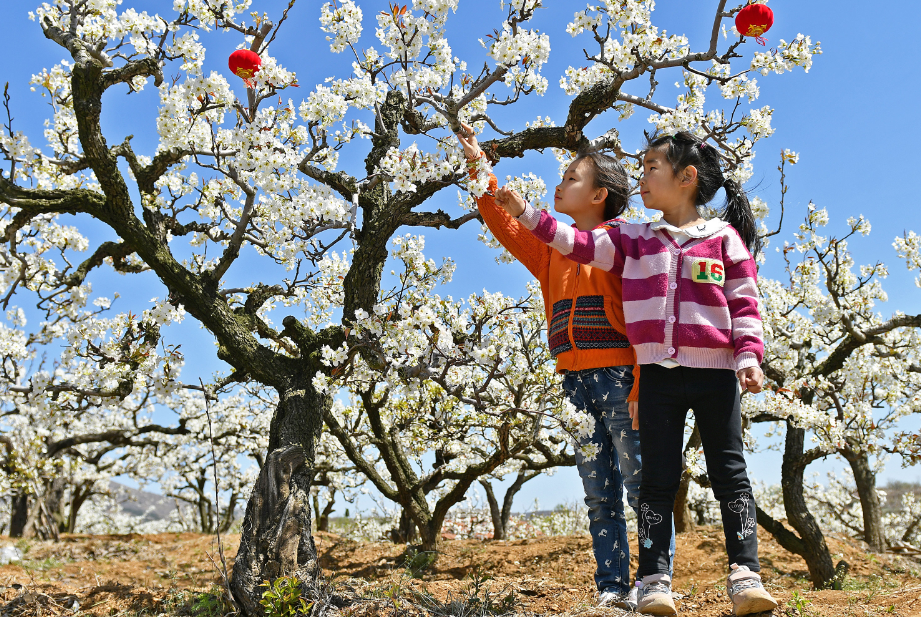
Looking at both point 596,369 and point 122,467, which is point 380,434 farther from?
point 122,467

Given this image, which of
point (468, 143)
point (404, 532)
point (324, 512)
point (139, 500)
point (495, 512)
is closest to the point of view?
point (468, 143)

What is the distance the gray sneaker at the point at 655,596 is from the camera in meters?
2.38

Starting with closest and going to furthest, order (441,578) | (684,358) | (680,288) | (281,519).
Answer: (684,358), (680,288), (281,519), (441,578)

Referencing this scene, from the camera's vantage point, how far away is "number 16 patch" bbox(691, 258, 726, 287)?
8.57ft

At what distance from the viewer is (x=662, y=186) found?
2.91m

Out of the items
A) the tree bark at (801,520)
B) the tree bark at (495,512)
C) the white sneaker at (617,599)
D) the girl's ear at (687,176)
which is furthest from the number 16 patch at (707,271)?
the tree bark at (495,512)

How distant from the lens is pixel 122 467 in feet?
46.6

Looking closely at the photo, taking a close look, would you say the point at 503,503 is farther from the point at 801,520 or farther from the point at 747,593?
the point at 747,593

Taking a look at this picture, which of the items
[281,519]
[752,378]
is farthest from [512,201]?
[281,519]

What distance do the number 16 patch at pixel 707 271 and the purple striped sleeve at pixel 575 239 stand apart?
34 cm

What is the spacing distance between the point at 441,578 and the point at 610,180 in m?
4.27

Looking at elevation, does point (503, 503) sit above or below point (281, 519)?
below

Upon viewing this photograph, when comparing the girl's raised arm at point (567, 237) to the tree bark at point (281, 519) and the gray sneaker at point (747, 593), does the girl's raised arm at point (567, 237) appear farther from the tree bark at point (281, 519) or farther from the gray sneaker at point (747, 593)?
the tree bark at point (281, 519)

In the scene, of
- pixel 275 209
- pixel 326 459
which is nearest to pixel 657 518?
pixel 275 209
